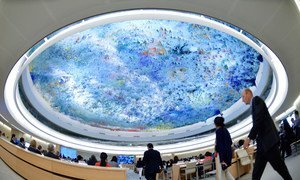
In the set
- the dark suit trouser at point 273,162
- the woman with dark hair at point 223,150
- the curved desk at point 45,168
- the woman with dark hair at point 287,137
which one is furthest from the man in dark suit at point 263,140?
the woman with dark hair at point 287,137

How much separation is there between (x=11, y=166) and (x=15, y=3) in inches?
163

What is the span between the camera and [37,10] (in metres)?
8.42

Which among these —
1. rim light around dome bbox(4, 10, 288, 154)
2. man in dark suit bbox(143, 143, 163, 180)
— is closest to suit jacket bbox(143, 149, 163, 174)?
man in dark suit bbox(143, 143, 163, 180)

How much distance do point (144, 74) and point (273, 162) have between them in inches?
546

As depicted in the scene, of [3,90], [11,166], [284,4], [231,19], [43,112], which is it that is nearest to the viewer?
[11,166]

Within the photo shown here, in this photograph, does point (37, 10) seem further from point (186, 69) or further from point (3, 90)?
point (186, 69)

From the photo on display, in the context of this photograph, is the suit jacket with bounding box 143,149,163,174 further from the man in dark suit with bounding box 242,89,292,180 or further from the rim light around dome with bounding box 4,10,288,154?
Answer: the rim light around dome with bounding box 4,10,288,154

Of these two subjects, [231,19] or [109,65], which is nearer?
[231,19]

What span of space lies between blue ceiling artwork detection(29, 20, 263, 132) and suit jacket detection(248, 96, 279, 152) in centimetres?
918

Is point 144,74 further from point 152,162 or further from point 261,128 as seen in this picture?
point 261,128

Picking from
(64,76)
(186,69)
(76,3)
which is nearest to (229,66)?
(186,69)

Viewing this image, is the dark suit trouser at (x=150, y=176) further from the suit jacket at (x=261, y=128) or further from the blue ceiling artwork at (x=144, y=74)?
the blue ceiling artwork at (x=144, y=74)

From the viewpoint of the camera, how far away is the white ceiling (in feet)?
27.4

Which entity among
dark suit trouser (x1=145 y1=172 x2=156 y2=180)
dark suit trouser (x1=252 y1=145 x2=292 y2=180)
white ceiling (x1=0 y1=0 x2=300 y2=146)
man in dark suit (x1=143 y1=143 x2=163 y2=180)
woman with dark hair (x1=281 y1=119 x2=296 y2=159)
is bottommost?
dark suit trouser (x1=252 y1=145 x2=292 y2=180)
